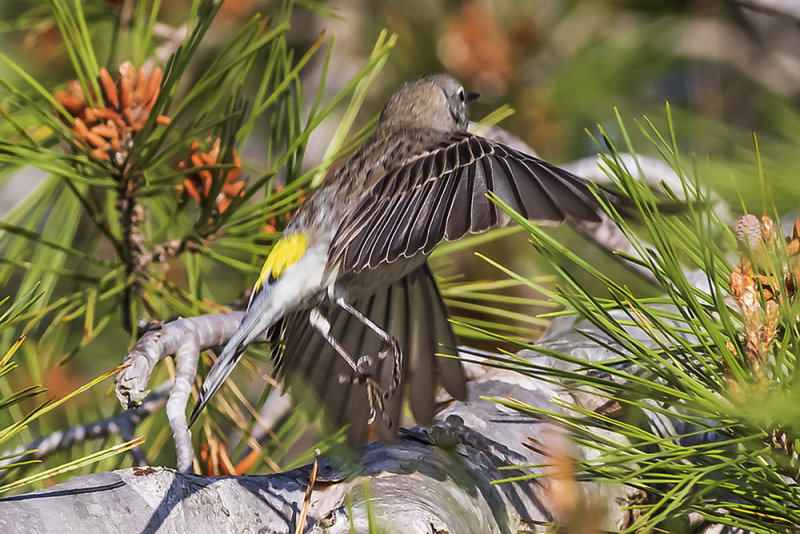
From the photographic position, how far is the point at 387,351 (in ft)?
7.10

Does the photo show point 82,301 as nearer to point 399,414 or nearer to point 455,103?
point 399,414

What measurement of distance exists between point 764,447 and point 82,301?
1.56 m

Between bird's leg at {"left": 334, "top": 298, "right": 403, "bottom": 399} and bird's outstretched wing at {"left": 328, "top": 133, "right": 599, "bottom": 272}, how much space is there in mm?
230

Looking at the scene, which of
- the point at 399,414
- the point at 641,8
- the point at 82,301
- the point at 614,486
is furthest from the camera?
the point at 641,8

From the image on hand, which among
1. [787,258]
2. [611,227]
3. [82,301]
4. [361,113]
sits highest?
[361,113]

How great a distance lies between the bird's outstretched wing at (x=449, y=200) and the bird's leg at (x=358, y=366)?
0.27 metres

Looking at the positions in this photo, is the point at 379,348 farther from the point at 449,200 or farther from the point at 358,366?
the point at 449,200

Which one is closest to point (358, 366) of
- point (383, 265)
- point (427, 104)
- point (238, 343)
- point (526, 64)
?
point (383, 265)

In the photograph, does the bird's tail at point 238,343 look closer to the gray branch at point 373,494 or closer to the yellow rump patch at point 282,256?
the yellow rump patch at point 282,256

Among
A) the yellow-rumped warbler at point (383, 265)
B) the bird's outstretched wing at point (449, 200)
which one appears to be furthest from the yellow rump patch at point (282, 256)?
the bird's outstretched wing at point (449, 200)

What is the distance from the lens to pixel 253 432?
2268 mm

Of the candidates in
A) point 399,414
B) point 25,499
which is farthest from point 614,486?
point 25,499

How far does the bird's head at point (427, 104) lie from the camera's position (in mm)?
2605

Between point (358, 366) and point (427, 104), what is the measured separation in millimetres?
981
